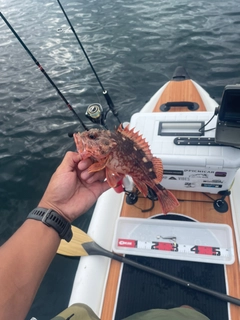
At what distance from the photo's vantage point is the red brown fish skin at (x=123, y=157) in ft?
11.0

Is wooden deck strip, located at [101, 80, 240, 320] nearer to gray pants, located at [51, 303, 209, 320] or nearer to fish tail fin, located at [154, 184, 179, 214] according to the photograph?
fish tail fin, located at [154, 184, 179, 214]

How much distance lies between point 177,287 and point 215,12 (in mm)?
14461

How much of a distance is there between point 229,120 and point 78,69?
30.0 ft

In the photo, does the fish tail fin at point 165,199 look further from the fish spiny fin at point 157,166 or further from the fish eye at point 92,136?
the fish eye at point 92,136

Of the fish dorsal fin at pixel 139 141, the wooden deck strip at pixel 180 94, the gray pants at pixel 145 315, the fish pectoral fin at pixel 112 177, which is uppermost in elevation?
the wooden deck strip at pixel 180 94

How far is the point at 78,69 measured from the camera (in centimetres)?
1115

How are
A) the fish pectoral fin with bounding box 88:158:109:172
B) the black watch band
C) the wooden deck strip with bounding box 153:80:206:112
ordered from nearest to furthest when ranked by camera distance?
the black watch band, the fish pectoral fin with bounding box 88:158:109:172, the wooden deck strip with bounding box 153:80:206:112

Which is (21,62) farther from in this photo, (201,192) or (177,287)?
(177,287)

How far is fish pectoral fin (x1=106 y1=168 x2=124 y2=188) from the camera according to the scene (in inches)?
129

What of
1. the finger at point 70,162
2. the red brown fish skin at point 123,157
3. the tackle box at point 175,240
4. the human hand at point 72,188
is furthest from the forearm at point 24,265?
the tackle box at point 175,240

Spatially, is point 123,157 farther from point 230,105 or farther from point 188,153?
point 230,105

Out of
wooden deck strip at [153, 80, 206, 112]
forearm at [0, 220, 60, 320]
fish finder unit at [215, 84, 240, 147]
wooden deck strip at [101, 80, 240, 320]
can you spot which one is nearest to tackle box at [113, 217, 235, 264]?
Answer: wooden deck strip at [101, 80, 240, 320]

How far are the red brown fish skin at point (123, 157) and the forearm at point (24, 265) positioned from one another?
41.4 inches

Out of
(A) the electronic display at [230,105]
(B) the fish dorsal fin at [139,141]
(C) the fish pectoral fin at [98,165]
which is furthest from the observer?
(B) the fish dorsal fin at [139,141]
